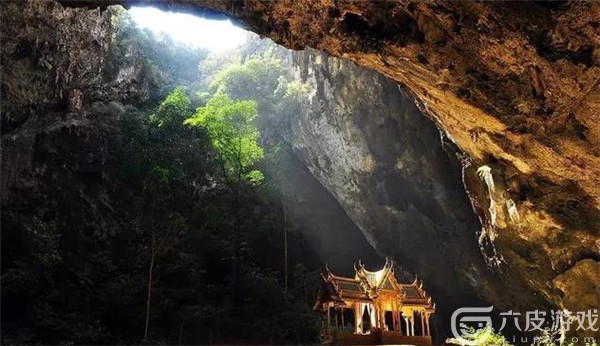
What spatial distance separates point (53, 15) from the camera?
14805 millimetres

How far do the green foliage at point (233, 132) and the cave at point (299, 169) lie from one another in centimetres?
13

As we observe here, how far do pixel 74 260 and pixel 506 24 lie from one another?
14.9 metres

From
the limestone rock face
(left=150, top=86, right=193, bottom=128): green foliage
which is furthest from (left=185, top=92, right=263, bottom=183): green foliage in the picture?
the limestone rock face

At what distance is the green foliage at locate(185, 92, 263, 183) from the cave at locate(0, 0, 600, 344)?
5.0 inches

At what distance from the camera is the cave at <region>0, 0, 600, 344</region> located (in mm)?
8367

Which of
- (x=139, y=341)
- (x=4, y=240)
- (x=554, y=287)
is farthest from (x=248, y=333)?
(x=554, y=287)

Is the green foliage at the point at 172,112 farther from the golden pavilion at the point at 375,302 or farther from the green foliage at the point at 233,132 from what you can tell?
the golden pavilion at the point at 375,302

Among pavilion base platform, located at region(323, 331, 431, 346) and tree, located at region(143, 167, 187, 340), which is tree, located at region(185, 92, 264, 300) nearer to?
tree, located at region(143, 167, 187, 340)

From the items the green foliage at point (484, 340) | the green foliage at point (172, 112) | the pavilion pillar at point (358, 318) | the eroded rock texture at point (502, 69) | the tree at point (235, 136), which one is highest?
the green foliage at point (172, 112)

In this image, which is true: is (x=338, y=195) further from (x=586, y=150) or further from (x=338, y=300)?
(x=586, y=150)

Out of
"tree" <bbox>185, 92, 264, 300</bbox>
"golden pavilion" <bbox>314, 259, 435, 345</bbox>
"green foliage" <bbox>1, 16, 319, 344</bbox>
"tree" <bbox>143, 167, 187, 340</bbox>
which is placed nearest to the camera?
"golden pavilion" <bbox>314, 259, 435, 345</bbox>

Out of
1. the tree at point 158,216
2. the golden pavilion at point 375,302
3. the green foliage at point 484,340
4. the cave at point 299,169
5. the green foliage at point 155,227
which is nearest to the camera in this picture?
the cave at point 299,169

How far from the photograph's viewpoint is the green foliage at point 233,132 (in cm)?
1723


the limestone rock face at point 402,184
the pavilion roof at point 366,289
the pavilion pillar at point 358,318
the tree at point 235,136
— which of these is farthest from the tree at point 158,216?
the limestone rock face at point 402,184
